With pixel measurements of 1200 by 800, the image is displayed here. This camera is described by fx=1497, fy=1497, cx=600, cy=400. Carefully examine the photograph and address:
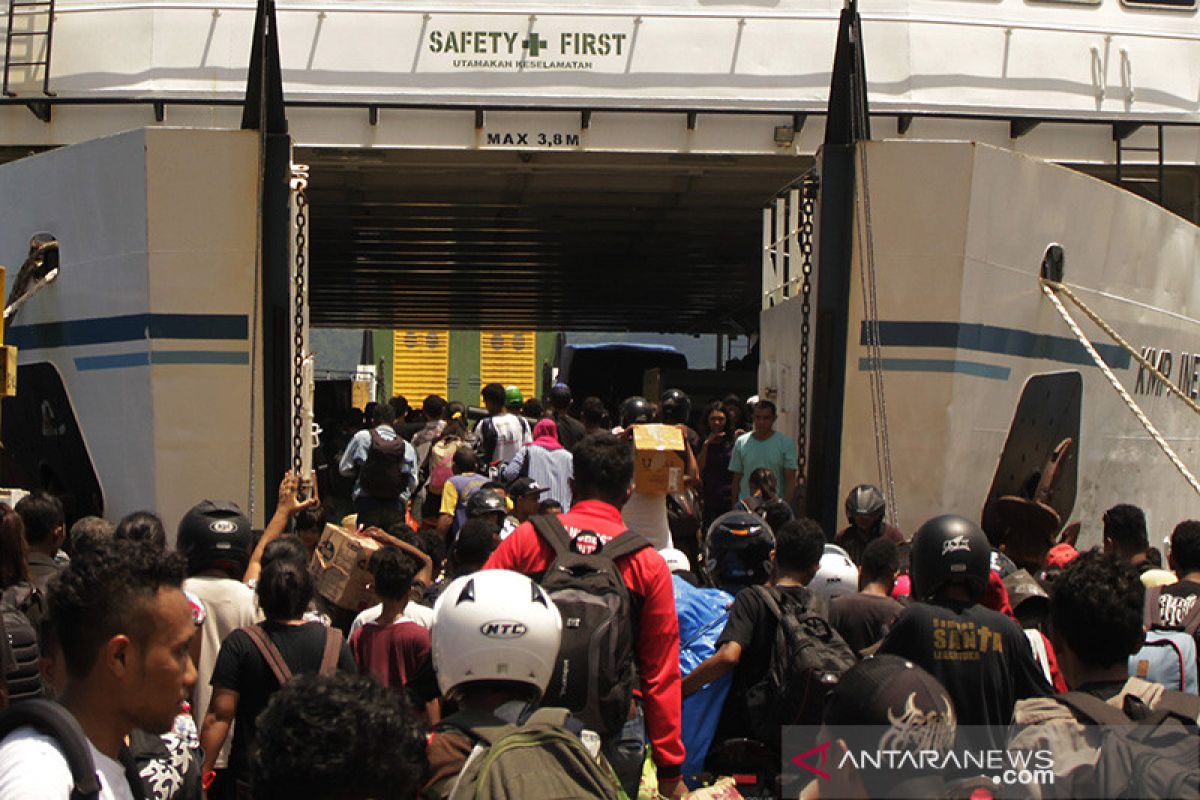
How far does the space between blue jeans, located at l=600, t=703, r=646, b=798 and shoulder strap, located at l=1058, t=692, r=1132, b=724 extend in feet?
4.82

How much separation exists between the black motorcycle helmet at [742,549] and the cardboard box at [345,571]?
1345 millimetres

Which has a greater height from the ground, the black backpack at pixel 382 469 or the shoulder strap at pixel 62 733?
the shoulder strap at pixel 62 733

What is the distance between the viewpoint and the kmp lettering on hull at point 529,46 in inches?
435

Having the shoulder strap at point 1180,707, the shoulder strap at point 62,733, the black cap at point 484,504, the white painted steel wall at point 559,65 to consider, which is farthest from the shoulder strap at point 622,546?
the white painted steel wall at point 559,65

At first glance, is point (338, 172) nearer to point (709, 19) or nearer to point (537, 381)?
point (709, 19)

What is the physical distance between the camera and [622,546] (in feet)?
14.4

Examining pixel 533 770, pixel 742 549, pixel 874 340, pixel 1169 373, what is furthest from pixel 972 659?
pixel 1169 373

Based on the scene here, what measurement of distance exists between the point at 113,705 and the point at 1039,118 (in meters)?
9.76

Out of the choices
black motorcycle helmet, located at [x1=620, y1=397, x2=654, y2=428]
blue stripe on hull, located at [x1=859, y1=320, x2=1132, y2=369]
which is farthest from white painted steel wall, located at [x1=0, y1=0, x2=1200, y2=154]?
black motorcycle helmet, located at [x1=620, y1=397, x2=654, y2=428]

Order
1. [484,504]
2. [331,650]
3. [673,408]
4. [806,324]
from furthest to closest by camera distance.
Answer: [673,408], [806,324], [484,504], [331,650]

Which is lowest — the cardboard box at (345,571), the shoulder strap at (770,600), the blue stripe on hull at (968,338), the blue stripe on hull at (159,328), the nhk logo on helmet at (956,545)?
the cardboard box at (345,571)

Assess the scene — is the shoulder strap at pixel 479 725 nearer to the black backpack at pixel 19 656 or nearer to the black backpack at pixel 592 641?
the black backpack at pixel 592 641

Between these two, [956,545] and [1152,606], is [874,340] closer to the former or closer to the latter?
[1152,606]

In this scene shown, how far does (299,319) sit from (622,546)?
5.17m
